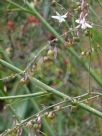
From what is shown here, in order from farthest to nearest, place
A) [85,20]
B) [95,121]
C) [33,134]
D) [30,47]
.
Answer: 1. [30,47]
2. [95,121]
3. [33,134]
4. [85,20]

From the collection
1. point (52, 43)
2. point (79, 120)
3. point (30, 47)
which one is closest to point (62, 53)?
point (30, 47)

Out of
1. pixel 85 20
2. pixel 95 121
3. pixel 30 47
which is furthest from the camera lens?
pixel 30 47

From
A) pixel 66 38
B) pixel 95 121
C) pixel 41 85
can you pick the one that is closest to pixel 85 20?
pixel 66 38

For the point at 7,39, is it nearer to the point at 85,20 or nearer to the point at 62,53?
the point at 62,53

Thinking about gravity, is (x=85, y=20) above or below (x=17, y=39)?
below

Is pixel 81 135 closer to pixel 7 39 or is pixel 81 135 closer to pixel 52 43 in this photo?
pixel 7 39

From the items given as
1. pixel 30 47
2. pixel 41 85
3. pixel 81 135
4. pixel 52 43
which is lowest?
pixel 81 135

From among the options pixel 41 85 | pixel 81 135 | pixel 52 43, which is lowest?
pixel 81 135

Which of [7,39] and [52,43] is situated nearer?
[52,43]

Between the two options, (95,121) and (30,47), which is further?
(30,47)
